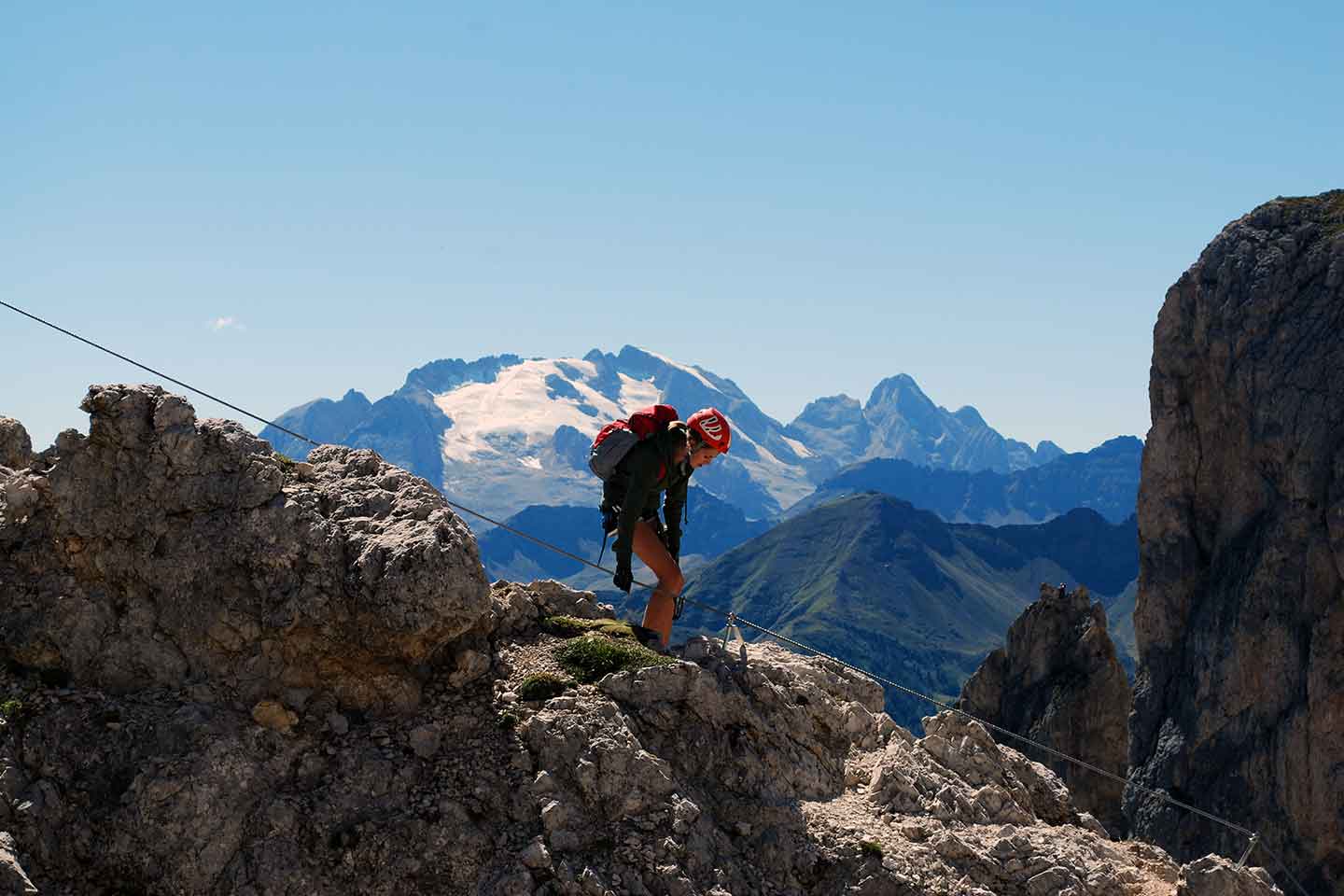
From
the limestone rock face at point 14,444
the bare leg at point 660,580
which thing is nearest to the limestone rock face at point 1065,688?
the bare leg at point 660,580

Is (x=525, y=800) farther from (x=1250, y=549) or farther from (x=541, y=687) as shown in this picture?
(x=1250, y=549)

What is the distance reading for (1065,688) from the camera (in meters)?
95.2

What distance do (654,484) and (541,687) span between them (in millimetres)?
3441

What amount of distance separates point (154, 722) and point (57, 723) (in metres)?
1.05

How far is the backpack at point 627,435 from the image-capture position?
61.1 feet

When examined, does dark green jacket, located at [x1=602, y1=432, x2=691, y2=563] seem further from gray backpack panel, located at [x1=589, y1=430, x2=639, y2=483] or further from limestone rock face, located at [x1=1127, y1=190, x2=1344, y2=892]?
limestone rock face, located at [x1=1127, y1=190, x2=1344, y2=892]

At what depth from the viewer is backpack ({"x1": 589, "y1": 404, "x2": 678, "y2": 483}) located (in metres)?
18.6

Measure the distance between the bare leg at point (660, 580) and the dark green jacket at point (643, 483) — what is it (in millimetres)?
268

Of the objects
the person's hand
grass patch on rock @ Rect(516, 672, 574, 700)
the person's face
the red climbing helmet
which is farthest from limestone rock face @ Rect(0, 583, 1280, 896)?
the red climbing helmet

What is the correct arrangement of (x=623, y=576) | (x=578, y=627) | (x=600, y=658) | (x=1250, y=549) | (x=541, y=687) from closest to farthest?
(x=541, y=687), (x=600, y=658), (x=623, y=576), (x=578, y=627), (x=1250, y=549)

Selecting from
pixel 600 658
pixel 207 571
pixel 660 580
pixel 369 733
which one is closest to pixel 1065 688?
pixel 660 580

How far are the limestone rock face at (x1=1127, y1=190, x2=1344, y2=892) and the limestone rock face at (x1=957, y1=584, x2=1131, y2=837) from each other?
728 centimetres

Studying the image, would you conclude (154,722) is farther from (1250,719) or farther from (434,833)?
(1250,719)

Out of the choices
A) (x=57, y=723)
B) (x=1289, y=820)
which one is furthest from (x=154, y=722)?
(x=1289, y=820)
